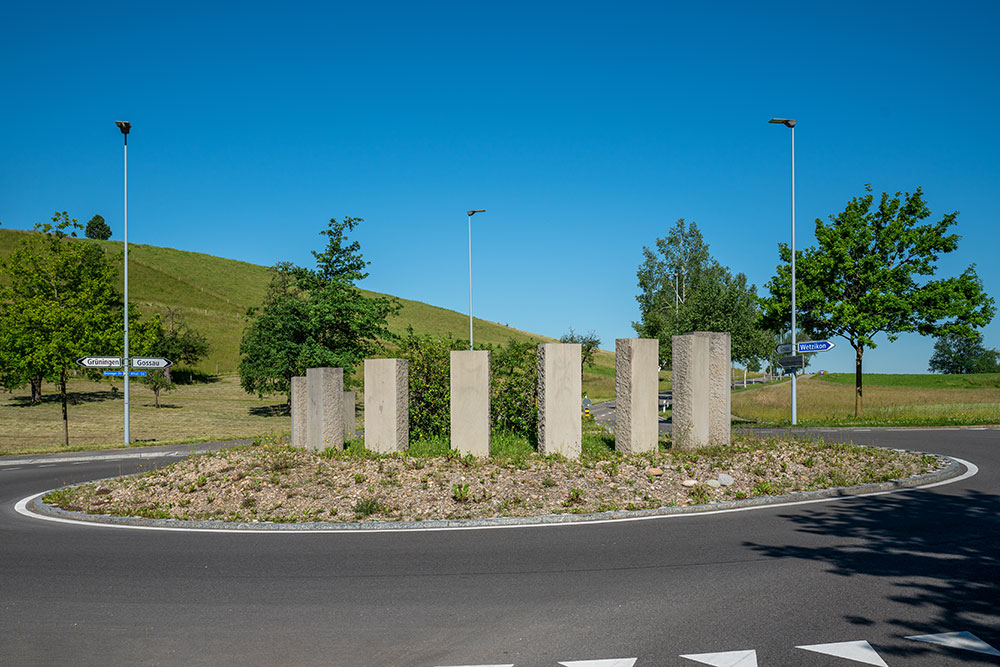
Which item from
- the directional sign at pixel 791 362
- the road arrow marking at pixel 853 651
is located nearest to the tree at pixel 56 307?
the directional sign at pixel 791 362

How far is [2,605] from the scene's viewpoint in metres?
5.89

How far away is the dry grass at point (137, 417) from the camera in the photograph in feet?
90.3

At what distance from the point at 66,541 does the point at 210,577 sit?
2.95 meters

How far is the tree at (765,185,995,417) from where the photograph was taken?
26.2 m

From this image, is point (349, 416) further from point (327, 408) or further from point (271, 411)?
point (271, 411)

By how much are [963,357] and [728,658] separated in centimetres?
14153

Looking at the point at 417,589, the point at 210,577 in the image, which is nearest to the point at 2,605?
the point at 210,577

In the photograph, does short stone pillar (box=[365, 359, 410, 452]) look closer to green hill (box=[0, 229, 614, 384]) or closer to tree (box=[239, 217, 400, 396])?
tree (box=[239, 217, 400, 396])

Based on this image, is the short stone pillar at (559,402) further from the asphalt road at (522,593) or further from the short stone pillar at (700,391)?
the asphalt road at (522,593)

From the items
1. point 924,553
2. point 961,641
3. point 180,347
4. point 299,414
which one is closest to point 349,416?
point 299,414

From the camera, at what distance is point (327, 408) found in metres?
12.6

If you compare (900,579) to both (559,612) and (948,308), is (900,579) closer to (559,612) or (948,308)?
(559,612)

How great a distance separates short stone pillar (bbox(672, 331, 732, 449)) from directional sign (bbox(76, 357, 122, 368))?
17.1m

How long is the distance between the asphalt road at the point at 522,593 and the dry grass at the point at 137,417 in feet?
48.0
